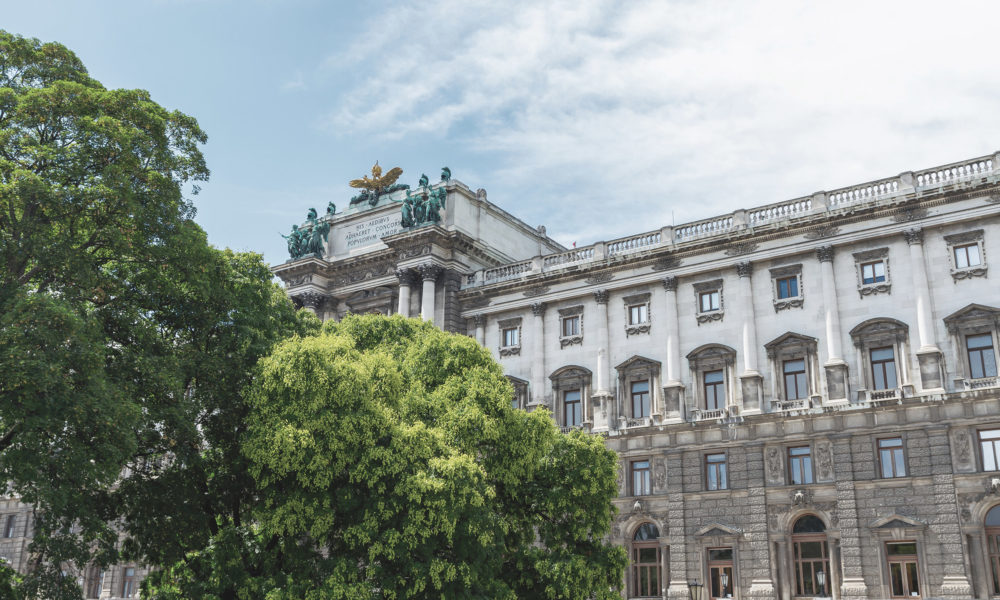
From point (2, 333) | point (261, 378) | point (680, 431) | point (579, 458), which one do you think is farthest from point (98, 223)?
point (680, 431)

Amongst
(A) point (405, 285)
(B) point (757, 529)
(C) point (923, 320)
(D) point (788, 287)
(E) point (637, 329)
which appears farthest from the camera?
(A) point (405, 285)

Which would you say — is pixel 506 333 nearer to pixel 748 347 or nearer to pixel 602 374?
pixel 602 374

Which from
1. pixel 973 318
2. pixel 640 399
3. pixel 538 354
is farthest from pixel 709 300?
pixel 973 318

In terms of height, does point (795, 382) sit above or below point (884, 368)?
below

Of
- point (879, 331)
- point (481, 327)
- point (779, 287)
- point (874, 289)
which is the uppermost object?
point (481, 327)

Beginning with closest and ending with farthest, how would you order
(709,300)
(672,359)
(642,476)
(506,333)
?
(642,476), (672,359), (709,300), (506,333)

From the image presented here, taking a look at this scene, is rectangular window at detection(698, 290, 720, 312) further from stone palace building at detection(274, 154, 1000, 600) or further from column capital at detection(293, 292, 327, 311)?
column capital at detection(293, 292, 327, 311)

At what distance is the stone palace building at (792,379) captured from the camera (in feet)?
121

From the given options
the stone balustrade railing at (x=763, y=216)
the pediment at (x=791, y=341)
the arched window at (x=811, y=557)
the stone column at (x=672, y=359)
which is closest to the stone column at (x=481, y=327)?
the stone balustrade railing at (x=763, y=216)

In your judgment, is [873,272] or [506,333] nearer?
[873,272]

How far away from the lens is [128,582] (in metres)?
59.1

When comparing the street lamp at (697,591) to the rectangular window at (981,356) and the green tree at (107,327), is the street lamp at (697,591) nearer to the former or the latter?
the rectangular window at (981,356)

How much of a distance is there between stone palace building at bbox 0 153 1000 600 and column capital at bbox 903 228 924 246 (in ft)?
0.21

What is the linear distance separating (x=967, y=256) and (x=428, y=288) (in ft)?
90.2
